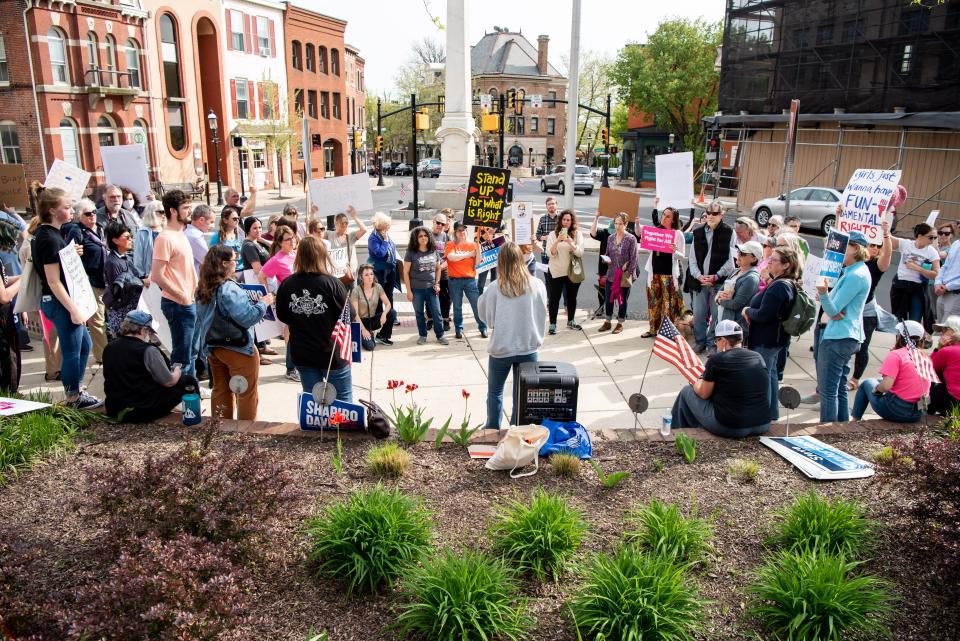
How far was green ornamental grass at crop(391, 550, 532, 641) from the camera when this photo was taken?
349 cm

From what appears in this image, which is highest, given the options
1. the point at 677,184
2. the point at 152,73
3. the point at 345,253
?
the point at 152,73

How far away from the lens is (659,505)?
14.2ft

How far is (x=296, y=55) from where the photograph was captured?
50.3 metres

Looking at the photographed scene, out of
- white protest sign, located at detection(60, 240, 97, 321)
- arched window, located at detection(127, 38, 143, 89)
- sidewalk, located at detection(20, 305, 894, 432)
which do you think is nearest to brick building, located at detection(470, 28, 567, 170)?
arched window, located at detection(127, 38, 143, 89)

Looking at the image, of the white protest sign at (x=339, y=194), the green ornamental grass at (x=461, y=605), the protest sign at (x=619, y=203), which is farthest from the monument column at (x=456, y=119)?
the green ornamental grass at (x=461, y=605)

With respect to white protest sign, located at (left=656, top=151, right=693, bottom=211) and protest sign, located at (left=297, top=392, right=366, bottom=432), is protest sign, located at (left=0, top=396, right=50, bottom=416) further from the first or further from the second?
white protest sign, located at (left=656, top=151, right=693, bottom=211)

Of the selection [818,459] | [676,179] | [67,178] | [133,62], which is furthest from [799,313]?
[133,62]

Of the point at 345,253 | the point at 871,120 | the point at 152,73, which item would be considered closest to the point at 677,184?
the point at 345,253

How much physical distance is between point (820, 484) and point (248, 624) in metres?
3.92

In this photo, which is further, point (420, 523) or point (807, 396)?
point (807, 396)

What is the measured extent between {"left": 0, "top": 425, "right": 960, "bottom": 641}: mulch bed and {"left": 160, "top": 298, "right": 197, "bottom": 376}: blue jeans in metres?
1.59

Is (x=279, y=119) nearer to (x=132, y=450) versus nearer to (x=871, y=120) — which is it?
(x=871, y=120)

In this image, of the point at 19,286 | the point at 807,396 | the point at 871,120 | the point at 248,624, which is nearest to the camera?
the point at 248,624

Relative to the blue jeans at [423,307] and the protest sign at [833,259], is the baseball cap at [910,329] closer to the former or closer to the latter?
the protest sign at [833,259]
